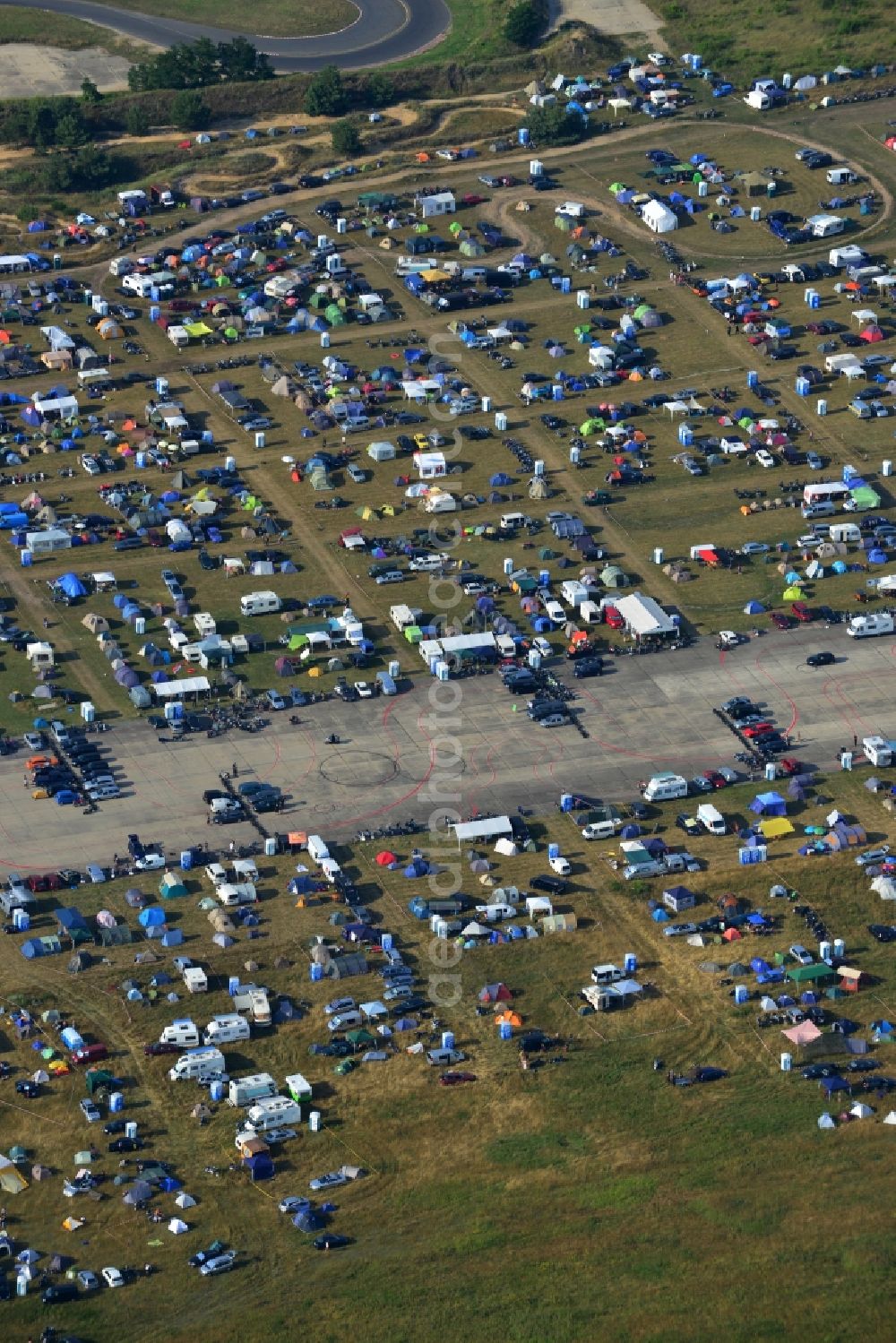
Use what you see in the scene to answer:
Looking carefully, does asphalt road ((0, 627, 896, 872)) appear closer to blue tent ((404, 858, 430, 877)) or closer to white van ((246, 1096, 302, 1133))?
blue tent ((404, 858, 430, 877))

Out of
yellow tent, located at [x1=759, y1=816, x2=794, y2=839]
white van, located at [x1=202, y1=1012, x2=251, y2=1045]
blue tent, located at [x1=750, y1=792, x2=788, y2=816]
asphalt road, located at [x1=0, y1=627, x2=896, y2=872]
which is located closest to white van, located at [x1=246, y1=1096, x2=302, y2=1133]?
white van, located at [x1=202, y1=1012, x2=251, y2=1045]

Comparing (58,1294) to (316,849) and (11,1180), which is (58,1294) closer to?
(11,1180)

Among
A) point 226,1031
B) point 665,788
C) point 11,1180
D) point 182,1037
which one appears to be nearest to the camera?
point 11,1180

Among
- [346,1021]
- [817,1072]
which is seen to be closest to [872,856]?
[817,1072]

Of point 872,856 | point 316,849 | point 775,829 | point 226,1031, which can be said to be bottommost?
point 872,856

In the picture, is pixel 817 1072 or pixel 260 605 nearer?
→ pixel 817 1072

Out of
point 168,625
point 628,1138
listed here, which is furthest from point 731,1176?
point 168,625

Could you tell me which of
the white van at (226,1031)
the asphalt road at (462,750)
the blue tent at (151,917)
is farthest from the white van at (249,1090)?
the asphalt road at (462,750)
